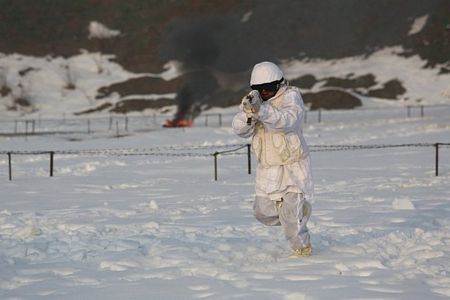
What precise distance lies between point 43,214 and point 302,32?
8348cm

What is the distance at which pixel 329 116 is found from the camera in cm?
5359

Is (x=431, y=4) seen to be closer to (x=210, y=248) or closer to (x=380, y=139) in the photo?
(x=380, y=139)

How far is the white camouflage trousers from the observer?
6.54 m

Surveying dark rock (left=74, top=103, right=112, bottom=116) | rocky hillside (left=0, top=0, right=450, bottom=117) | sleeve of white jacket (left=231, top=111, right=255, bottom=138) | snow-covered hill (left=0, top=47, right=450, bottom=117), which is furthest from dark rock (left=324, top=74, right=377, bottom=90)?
sleeve of white jacket (left=231, top=111, right=255, bottom=138)

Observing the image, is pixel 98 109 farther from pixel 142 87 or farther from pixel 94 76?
pixel 94 76

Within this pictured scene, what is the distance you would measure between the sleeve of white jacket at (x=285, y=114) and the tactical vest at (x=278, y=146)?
109 mm

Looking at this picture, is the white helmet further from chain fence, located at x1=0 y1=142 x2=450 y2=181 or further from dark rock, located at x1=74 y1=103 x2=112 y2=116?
dark rock, located at x1=74 y1=103 x2=112 y2=116

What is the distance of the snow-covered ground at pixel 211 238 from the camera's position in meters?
5.48

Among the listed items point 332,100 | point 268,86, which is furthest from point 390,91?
point 268,86

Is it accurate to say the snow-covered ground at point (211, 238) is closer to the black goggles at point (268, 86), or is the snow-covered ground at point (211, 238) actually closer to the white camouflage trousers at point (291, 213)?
the white camouflage trousers at point (291, 213)

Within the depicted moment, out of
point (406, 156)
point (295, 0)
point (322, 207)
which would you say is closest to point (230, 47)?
point (295, 0)

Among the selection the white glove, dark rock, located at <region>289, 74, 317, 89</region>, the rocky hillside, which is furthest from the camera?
the rocky hillside

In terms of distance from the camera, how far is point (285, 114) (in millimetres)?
6258

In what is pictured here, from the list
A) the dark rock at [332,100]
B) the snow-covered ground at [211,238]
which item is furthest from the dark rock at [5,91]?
the snow-covered ground at [211,238]
